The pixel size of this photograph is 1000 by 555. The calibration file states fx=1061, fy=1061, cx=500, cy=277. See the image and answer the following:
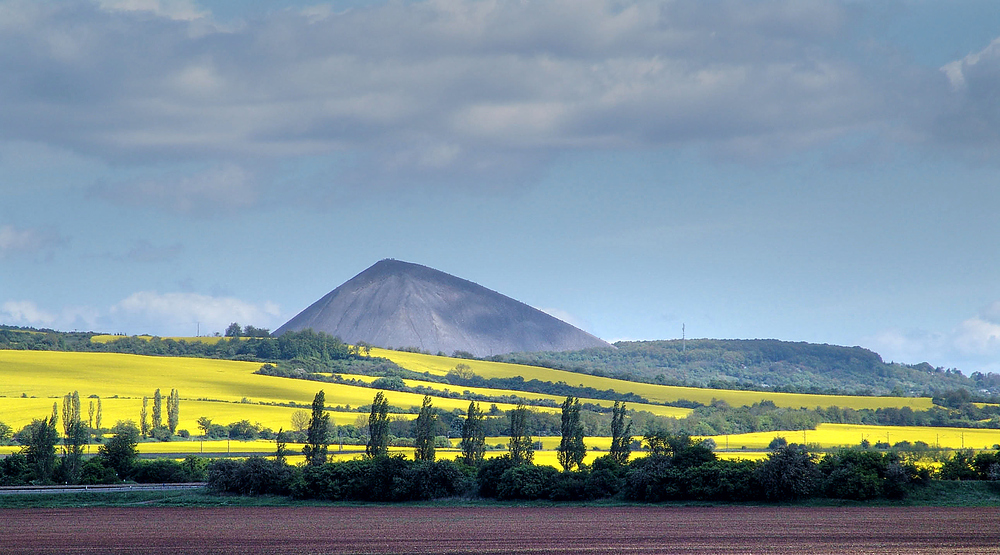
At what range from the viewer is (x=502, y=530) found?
2490 inches

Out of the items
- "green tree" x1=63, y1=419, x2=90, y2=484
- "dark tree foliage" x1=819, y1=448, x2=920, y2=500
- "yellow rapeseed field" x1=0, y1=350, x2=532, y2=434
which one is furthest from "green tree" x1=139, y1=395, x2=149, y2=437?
"dark tree foliage" x1=819, y1=448, x2=920, y2=500

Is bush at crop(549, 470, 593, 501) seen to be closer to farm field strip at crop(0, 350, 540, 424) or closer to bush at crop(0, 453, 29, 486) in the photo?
bush at crop(0, 453, 29, 486)

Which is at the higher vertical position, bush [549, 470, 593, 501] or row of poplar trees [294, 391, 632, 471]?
row of poplar trees [294, 391, 632, 471]

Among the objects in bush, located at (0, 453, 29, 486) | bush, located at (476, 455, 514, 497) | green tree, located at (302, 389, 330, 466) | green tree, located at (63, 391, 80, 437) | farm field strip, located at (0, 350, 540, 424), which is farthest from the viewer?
farm field strip, located at (0, 350, 540, 424)

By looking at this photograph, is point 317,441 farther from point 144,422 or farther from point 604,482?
point 144,422

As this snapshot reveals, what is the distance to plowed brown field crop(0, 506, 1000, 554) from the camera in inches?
2165

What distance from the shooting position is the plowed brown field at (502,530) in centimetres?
5500

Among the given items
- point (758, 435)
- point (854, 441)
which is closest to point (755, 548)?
point (854, 441)

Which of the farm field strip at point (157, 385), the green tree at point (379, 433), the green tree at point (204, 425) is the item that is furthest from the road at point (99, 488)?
the farm field strip at point (157, 385)

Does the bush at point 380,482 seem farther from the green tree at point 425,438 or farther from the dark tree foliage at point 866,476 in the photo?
the dark tree foliage at point 866,476

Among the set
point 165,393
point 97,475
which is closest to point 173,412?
point 165,393

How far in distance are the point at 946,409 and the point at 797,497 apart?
121980 millimetres

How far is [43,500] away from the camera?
8344cm

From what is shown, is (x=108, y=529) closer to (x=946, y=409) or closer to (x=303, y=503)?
(x=303, y=503)
